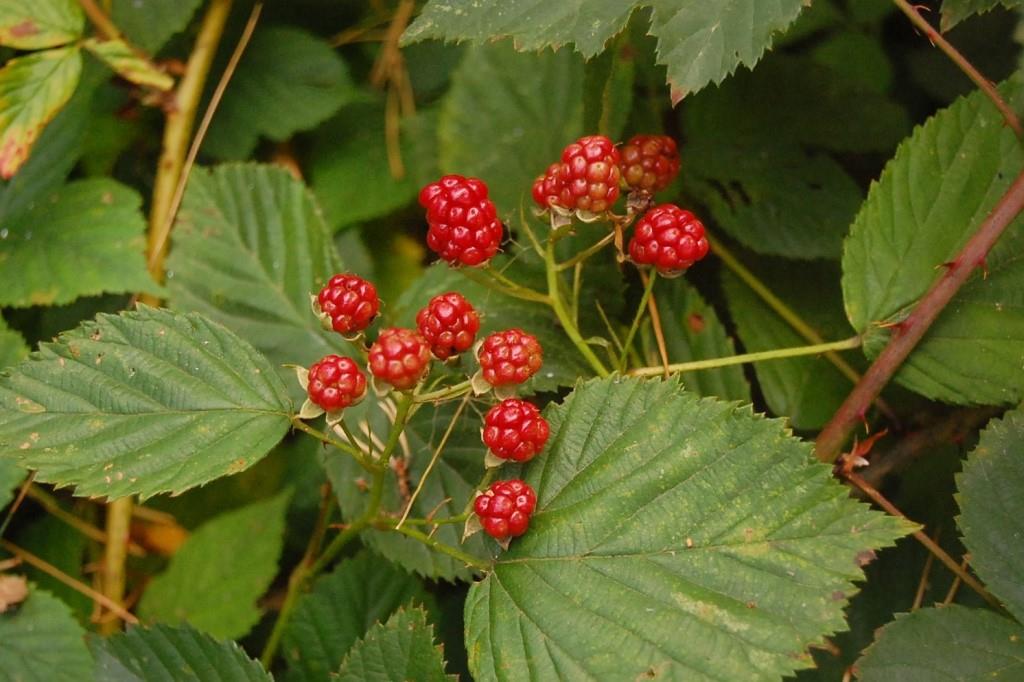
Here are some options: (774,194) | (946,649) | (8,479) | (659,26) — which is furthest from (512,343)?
(8,479)

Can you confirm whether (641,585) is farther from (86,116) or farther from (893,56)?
(893,56)

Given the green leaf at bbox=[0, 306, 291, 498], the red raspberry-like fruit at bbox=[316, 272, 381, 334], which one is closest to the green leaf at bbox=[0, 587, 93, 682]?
the green leaf at bbox=[0, 306, 291, 498]

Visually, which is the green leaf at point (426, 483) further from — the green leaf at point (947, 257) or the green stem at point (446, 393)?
the green leaf at point (947, 257)

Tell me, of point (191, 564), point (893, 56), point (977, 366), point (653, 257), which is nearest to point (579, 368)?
point (653, 257)

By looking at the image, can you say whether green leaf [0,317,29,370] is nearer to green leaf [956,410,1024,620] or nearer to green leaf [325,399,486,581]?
green leaf [325,399,486,581]

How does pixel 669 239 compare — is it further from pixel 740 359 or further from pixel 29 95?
pixel 29 95

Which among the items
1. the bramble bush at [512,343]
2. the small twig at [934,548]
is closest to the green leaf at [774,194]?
the bramble bush at [512,343]

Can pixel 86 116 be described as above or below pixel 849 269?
above
